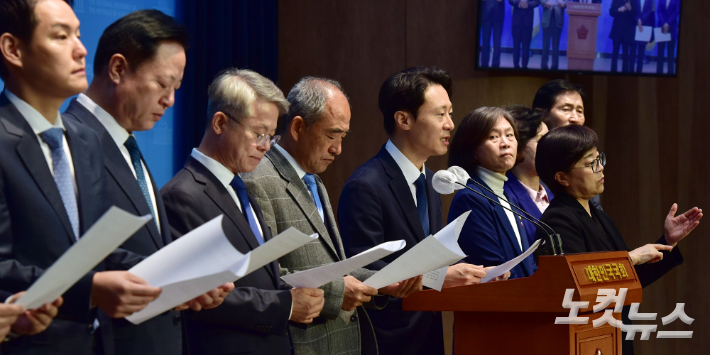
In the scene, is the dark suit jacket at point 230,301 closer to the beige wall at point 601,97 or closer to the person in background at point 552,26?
the beige wall at point 601,97

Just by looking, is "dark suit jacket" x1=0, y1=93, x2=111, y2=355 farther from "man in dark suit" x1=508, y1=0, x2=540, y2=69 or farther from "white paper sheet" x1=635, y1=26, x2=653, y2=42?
"white paper sheet" x1=635, y1=26, x2=653, y2=42

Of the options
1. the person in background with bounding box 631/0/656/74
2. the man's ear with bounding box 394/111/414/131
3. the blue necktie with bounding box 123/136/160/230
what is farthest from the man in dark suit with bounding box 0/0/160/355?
the person in background with bounding box 631/0/656/74

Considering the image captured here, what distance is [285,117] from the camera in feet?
8.55

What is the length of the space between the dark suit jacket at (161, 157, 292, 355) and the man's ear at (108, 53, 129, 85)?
13.7 inches

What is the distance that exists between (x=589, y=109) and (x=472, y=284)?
11.5ft

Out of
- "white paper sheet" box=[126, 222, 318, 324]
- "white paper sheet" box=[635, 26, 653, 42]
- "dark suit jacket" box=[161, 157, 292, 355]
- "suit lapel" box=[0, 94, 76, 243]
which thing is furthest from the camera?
"white paper sheet" box=[635, 26, 653, 42]

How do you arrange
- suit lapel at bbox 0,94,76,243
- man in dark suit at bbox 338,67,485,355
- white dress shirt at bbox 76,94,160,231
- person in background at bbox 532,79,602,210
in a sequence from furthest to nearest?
1. person in background at bbox 532,79,602,210
2. man in dark suit at bbox 338,67,485,355
3. white dress shirt at bbox 76,94,160,231
4. suit lapel at bbox 0,94,76,243

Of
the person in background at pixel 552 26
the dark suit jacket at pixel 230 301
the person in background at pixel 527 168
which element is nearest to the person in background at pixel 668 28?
the person in background at pixel 552 26

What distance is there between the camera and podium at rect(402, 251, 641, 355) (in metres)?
2.14

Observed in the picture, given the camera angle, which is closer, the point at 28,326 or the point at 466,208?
the point at 28,326

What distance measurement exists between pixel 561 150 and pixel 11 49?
206 centimetres

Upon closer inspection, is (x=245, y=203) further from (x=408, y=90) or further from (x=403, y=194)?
(x=408, y=90)

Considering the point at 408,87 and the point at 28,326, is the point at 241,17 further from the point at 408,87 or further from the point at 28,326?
the point at 28,326

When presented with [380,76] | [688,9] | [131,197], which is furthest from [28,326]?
[688,9]
